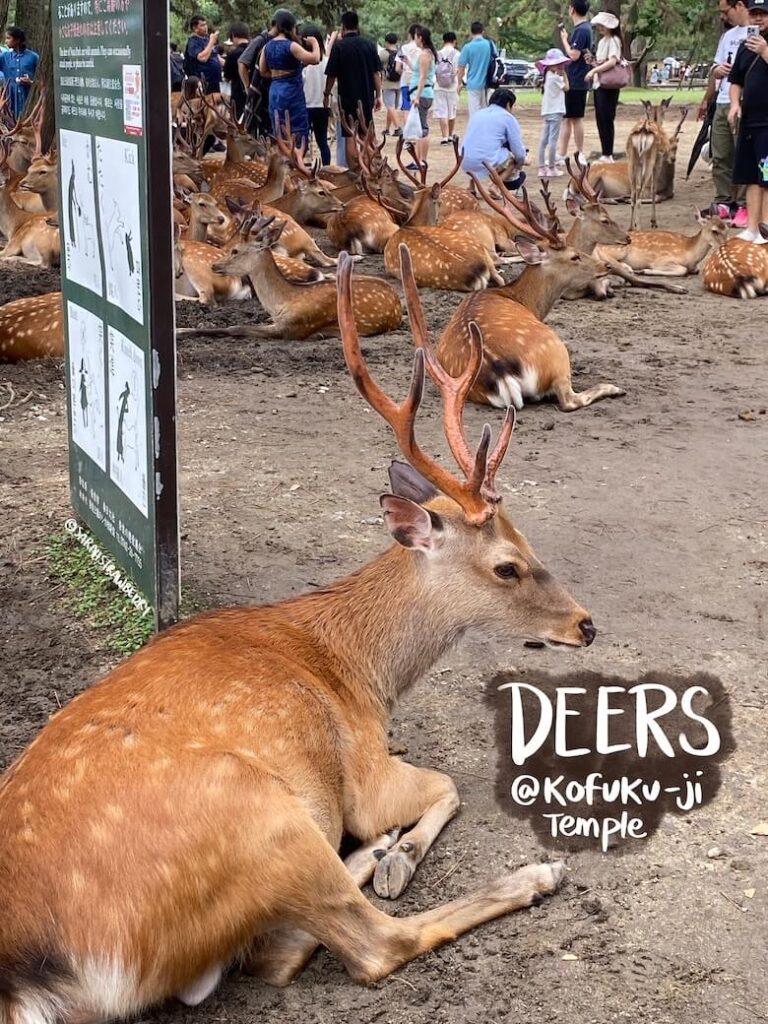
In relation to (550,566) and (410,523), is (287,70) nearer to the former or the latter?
(550,566)

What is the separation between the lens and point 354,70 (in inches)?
552

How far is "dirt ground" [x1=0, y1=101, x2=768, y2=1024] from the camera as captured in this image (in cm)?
259

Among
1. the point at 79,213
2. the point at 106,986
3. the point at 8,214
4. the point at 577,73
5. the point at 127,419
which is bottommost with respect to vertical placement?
the point at 106,986

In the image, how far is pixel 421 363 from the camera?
300 cm

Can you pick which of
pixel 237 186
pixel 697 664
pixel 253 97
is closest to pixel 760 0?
pixel 237 186

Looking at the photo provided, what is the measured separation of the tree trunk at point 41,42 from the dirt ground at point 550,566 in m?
5.34

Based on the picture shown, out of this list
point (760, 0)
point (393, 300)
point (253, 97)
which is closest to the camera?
point (393, 300)

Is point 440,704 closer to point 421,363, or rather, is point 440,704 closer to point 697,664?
point 697,664

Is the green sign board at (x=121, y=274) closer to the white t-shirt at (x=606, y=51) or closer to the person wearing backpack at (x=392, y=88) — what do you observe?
the white t-shirt at (x=606, y=51)

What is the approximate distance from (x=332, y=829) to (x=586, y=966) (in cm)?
61

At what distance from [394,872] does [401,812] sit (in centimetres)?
17

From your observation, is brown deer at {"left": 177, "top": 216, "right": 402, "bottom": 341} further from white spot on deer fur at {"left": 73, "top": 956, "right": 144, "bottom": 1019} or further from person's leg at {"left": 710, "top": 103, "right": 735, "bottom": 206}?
white spot on deer fur at {"left": 73, "top": 956, "right": 144, "bottom": 1019}

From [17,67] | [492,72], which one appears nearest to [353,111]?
[492,72]

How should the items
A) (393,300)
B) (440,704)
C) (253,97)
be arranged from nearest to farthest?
(440,704), (393,300), (253,97)
